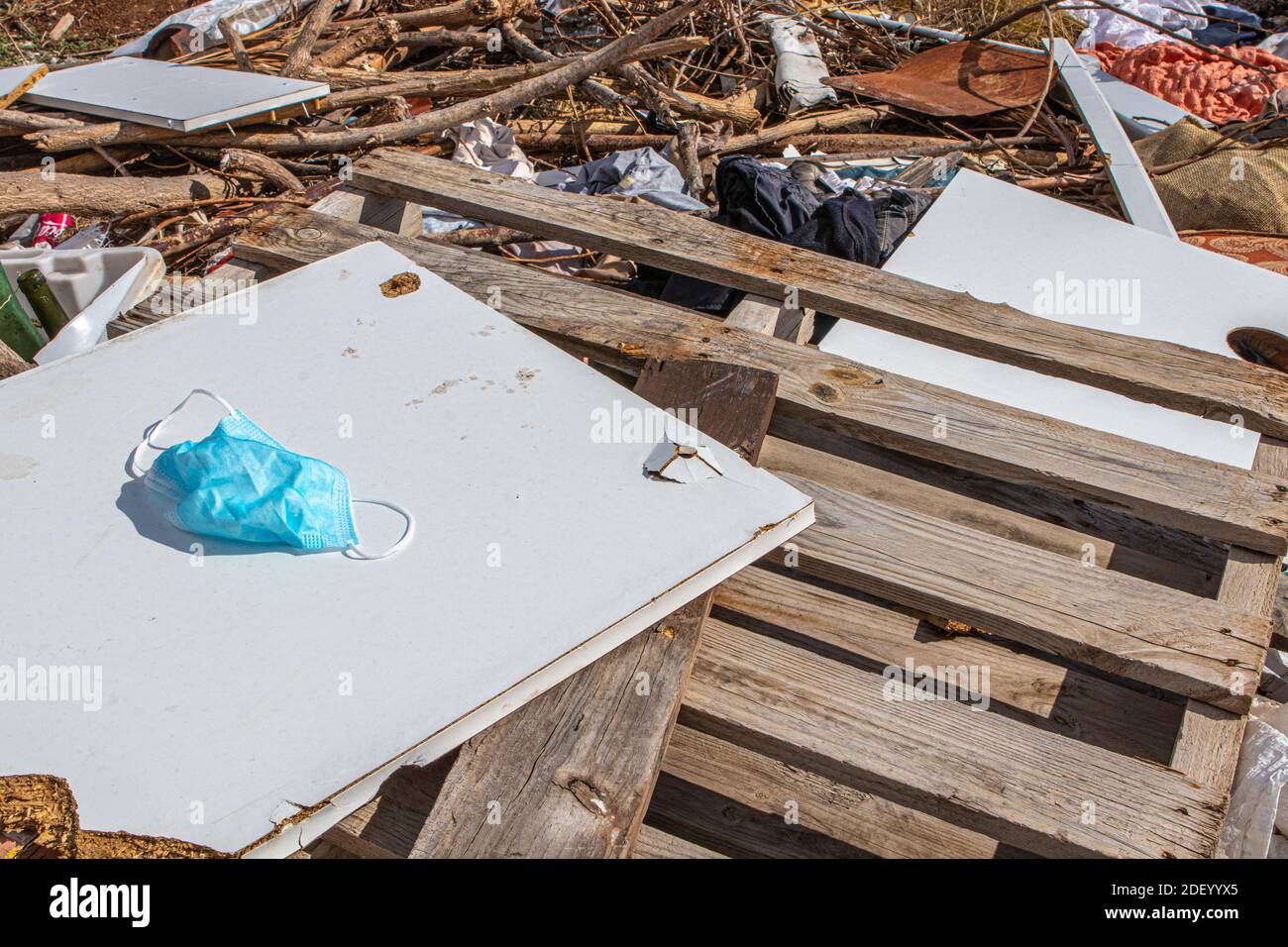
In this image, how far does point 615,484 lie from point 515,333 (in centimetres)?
48

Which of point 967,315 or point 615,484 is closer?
point 615,484

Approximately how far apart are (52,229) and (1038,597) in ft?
11.1

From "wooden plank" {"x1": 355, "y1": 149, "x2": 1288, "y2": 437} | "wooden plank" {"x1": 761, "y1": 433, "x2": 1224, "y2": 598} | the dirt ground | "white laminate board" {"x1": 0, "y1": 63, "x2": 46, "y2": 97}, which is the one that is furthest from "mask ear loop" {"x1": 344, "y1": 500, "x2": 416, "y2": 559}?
the dirt ground

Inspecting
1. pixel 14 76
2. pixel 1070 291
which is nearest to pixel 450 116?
pixel 14 76

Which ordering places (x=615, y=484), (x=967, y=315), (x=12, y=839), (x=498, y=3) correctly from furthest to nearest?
(x=498, y=3) < (x=967, y=315) < (x=615, y=484) < (x=12, y=839)

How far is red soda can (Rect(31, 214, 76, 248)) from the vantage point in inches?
131

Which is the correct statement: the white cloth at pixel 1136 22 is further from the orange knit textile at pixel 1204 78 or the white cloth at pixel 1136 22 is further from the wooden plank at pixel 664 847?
the wooden plank at pixel 664 847

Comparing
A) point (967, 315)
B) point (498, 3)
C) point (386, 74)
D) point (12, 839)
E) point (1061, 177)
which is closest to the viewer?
point (12, 839)

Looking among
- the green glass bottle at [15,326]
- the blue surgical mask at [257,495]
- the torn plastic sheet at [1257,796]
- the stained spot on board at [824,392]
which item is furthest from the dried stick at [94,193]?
the torn plastic sheet at [1257,796]

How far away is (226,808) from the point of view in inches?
45.7

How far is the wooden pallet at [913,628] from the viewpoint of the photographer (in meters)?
1.38

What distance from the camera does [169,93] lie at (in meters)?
3.88
